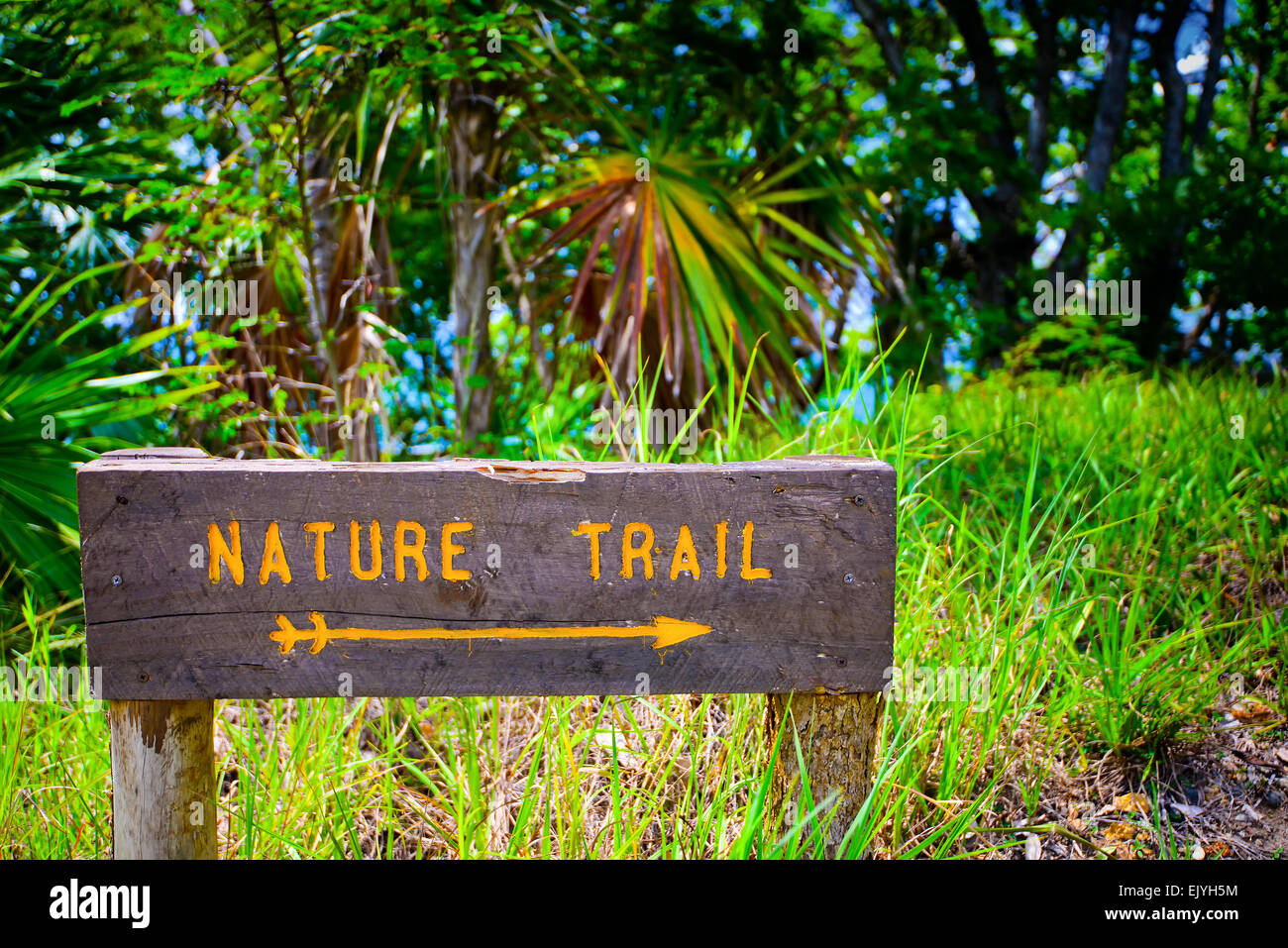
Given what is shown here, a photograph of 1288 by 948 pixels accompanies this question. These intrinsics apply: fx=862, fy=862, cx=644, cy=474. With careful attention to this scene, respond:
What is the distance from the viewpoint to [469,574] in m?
1.29

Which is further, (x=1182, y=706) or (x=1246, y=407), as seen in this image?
(x=1246, y=407)

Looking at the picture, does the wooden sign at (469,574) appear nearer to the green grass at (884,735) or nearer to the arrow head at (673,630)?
the arrow head at (673,630)

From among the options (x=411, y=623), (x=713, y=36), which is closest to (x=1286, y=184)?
(x=713, y=36)

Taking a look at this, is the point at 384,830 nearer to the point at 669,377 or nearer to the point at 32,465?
the point at 32,465

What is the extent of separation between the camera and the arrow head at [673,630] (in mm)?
1293

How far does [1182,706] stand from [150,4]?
517 centimetres

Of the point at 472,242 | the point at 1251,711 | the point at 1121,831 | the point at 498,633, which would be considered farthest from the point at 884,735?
the point at 472,242

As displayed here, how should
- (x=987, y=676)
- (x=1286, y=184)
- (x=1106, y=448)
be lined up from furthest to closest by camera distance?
(x=1286, y=184) < (x=1106, y=448) < (x=987, y=676)

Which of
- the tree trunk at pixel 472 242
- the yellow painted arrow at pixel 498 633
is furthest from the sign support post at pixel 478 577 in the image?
the tree trunk at pixel 472 242

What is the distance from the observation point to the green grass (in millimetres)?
1632

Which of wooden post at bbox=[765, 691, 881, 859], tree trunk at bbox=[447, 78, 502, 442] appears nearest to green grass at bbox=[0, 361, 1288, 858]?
wooden post at bbox=[765, 691, 881, 859]

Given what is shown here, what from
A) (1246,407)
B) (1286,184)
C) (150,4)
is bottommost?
(1246,407)

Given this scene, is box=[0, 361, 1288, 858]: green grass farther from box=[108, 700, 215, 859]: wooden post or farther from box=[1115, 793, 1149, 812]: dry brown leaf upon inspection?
box=[108, 700, 215, 859]: wooden post

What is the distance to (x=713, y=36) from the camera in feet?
16.0
